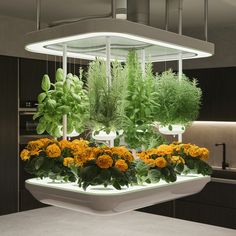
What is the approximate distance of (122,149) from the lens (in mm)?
1926

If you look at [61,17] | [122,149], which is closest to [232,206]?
[61,17]

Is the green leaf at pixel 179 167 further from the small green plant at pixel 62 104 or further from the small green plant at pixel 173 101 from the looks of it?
the small green plant at pixel 62 104

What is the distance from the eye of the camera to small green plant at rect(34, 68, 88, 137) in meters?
2.12

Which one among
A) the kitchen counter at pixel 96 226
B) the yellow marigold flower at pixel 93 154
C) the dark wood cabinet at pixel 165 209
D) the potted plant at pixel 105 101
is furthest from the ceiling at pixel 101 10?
the yellow marigold flower at pixel 93 154

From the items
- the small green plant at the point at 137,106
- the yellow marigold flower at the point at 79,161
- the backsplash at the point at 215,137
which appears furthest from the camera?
the backsplash at the point at 215,137

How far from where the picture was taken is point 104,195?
1786mm

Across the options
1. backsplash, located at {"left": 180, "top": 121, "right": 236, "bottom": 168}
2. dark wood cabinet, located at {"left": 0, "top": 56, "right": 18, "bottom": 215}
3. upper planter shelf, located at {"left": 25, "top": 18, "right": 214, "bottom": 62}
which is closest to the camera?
upper planter shelf, located at {"left": 25, "top": 18, "right": 214, "bottom": 62}

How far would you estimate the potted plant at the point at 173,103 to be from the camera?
2.35 meters

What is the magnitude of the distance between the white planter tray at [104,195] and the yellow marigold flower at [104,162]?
97mm

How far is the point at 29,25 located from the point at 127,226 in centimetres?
344

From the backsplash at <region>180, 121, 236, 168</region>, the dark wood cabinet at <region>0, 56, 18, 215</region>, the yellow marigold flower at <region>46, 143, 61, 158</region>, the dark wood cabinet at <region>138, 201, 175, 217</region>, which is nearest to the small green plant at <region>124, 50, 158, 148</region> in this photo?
the yellow marigold flower at <region>46, 143, 61, 158</region>

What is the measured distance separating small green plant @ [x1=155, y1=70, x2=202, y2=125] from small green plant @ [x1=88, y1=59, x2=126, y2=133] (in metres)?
0.35

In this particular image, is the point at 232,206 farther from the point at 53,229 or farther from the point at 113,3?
the point at 113,3

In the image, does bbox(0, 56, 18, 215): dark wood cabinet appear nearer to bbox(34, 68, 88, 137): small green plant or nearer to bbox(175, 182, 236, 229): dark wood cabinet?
bbox(175, 182, 236, 229): dark wood cabinet
